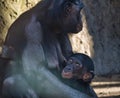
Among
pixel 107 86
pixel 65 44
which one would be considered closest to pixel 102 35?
pixel 107 86

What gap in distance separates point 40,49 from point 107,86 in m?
3.38

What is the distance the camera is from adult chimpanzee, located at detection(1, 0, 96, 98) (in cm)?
326

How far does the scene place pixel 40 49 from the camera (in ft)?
10.7

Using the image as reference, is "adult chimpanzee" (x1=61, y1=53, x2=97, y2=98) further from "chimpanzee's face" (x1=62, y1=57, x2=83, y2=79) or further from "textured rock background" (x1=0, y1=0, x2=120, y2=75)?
"textured rock background" (x1=0, y1=0, x2=120, y2=75)

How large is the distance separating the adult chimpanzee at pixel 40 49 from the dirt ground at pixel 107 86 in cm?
226

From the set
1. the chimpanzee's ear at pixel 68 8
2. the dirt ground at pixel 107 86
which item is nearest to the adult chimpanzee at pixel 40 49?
the chimpanzee's ear at pixel 68 8

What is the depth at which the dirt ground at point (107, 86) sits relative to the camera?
5698 millimetres

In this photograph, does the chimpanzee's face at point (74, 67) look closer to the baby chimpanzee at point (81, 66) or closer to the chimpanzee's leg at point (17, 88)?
the baby chimpanzee at point (81, 66)

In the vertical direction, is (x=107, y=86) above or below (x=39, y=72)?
below

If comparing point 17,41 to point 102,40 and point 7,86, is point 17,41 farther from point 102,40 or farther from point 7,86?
point 102,40

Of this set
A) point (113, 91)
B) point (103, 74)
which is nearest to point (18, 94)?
point (113, 91)

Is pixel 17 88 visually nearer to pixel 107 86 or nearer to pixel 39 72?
pixel 39 72

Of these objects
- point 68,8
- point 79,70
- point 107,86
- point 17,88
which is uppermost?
point 68,8

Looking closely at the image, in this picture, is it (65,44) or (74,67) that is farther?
(65,44)
